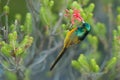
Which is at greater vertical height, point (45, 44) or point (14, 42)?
point (14, 42)

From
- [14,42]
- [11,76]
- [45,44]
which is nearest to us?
[14,42]

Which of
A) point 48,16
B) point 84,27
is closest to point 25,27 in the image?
point 48,16

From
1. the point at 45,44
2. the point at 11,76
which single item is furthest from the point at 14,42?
the point at 45,44

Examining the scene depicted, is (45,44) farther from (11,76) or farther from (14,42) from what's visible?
(14,42)

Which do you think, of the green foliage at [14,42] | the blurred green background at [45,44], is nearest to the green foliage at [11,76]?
Answer: the blurred green background at [45,44]

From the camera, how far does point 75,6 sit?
221cm

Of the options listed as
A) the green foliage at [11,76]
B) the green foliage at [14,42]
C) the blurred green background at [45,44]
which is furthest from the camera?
the green foliage at [11,76]

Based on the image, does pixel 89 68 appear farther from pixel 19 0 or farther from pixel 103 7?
pixel 103 7

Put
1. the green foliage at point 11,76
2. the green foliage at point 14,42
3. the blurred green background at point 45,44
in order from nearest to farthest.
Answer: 1. the green foliage at point 14,42
2. the blurred green background at point 45,44
3. the green foliage at point 11,76

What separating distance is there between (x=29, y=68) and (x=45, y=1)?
2.04ft

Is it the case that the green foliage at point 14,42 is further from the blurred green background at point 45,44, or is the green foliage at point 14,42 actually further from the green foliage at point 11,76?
the green foliage at point 11,76

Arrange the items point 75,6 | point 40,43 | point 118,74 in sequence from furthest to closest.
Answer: point 40,43
point 118,74
point 75,6

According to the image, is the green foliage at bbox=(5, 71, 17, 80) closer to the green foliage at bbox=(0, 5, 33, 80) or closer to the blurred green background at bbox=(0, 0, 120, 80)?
the blurred green background at bbox=(0, 0, 120, 80)

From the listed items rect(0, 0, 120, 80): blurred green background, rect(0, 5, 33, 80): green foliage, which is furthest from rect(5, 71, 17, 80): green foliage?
rect(0, 5, 33, 80): green foliage
